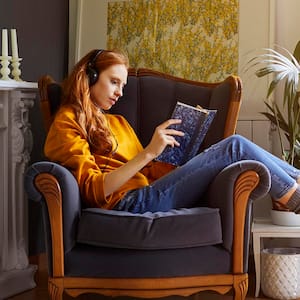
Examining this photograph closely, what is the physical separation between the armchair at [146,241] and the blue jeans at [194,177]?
96mm

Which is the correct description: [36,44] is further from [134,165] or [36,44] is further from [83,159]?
[134,165]

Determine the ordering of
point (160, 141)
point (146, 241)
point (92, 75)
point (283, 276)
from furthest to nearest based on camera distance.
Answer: point (283, 276) < point (92, 75) < point (160, 141) < point (146, 241)

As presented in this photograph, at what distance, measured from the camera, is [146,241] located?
2.03 meters

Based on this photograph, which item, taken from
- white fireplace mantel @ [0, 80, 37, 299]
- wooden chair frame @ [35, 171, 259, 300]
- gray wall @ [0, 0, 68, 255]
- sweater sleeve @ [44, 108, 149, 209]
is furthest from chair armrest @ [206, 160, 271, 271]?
gray wall @ [0, 0, 68, 255]

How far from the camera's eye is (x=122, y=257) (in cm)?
206

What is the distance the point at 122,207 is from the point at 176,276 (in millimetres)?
337

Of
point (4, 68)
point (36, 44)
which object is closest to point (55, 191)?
point (4, 68)

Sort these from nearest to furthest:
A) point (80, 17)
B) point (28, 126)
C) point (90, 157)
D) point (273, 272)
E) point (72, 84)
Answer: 1. point (90, 157)
2. point (72, 84)
3. point (273, 272)
4. point (28, 126)
5. point (80, 17)

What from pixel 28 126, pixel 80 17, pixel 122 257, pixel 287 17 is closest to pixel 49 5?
pixel 80 17

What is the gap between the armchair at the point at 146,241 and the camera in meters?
2.05

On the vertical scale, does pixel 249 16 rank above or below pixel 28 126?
above

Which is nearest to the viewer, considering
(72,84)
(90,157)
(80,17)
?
(90,157)

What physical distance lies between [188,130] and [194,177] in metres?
0.19

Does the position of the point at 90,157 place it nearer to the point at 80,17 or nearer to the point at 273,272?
the point at 273,272
